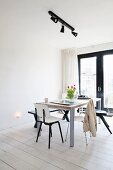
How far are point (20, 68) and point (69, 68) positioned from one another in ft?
6.74

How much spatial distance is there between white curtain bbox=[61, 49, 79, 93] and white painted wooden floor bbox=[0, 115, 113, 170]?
2431 mm

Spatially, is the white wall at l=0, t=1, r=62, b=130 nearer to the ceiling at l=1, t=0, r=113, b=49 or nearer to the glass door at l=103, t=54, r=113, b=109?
the ceiling at l=1, t=0, r=113, b=49

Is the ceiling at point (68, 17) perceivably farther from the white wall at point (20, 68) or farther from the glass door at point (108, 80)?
the glass door at point (108, 80)

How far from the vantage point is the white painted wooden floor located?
7.03 ft

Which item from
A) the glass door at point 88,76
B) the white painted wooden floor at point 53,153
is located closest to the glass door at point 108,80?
the glass door at point 88,76

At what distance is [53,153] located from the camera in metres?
2.51

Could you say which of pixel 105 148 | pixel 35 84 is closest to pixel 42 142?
pixel 105 148

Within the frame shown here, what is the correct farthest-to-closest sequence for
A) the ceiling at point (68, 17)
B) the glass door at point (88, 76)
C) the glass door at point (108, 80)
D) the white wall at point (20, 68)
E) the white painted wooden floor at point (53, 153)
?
the glass door at point (88, 76)
the glass door at point (108, 80)
the white wall at point (20, 68)
the ceiling at point (68, 17)
the white painted wooden floor at point (53, 153)

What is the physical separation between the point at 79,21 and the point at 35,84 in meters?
2.23

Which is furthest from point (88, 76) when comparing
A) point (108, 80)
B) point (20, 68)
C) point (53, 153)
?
point (53, 153)

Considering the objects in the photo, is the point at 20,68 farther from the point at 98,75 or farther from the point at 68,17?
the point at 98,75

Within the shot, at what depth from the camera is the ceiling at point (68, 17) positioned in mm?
2566

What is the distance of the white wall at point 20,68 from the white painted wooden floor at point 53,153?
779 mm

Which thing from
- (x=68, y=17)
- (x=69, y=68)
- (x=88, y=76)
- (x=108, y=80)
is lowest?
(x=108, y=80)
